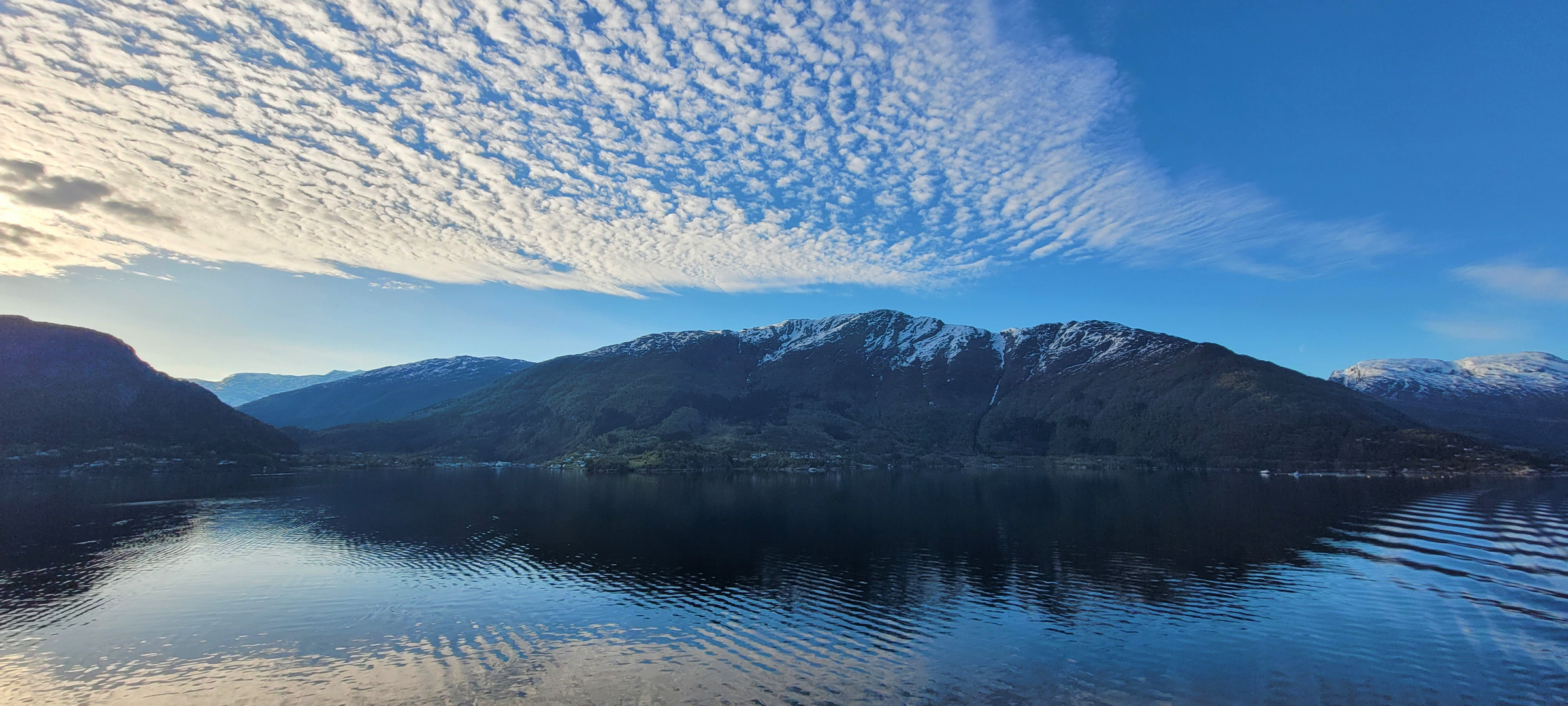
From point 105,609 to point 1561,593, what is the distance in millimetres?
131306

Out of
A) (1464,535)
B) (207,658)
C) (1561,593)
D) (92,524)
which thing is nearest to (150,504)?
(92,524)

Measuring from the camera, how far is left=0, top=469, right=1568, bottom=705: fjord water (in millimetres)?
36969

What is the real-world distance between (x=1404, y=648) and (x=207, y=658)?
82.6m

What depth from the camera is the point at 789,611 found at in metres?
54.5

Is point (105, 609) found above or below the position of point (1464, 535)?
below

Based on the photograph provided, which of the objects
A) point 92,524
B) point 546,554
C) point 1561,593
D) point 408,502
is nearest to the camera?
point 1561,593

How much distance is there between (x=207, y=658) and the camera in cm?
4191

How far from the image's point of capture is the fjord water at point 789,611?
3697 cm

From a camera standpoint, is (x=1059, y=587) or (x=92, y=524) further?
(x=92, y=524)

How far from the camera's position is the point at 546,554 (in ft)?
278

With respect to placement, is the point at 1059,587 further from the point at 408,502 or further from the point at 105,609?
the point at 408,502

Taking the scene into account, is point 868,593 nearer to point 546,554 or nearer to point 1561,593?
point 546,554

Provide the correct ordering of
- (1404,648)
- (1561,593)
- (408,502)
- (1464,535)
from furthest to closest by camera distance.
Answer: (408,502) → (1464,535) → (1561,593) → (1404,648)

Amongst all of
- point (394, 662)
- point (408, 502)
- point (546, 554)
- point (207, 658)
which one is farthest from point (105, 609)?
point (408, 502)
